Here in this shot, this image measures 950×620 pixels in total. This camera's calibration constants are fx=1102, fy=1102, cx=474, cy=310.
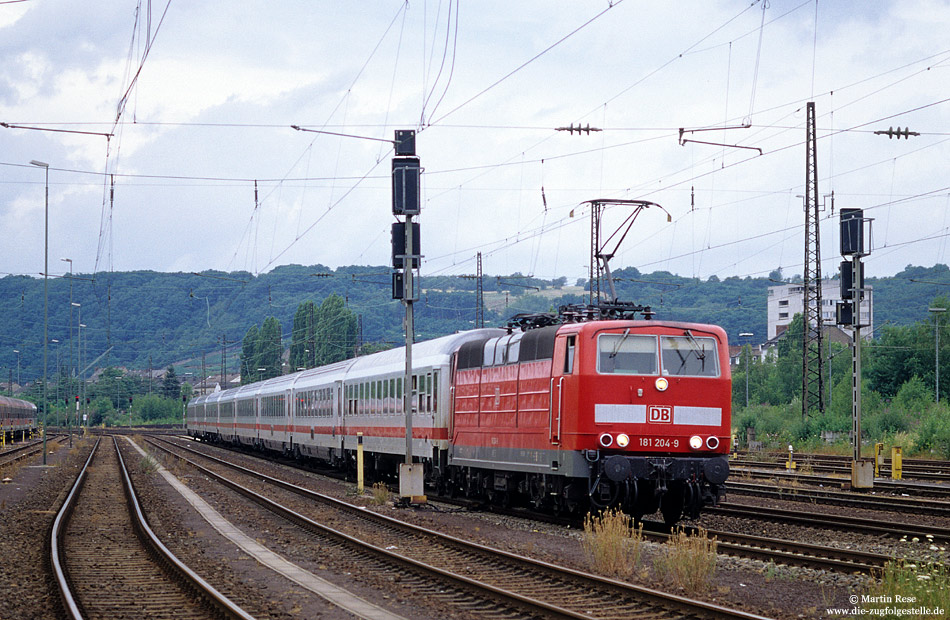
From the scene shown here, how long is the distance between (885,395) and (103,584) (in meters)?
62.1

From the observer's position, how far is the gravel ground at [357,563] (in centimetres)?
1177

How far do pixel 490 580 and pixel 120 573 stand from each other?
513cm

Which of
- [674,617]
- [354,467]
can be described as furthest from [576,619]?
[354,467]

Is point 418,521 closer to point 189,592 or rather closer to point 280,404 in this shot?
point 189,592

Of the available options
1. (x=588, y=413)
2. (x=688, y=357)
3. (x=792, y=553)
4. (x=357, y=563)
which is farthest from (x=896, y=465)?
(x=357, y=563)

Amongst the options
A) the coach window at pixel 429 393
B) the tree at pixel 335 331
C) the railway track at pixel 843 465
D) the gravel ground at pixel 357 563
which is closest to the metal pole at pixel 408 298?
the gravel ground at pixel 357 563

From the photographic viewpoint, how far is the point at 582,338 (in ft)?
59.4

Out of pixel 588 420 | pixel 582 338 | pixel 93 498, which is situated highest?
pixel 582 338

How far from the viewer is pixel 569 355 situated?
60.4 ft

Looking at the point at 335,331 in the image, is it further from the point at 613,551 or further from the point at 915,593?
the point at 915,593

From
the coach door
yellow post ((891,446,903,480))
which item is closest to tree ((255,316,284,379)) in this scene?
yellow post ((891,446,903,480))

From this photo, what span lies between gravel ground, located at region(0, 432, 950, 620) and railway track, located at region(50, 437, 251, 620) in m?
0.31

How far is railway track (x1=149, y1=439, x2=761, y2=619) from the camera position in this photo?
11.1m

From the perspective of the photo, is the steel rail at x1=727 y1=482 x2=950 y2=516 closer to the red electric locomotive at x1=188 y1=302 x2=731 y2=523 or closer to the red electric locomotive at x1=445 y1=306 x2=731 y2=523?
the red electric locomotive at x1=445 y1=306 x2=731 y2=523
